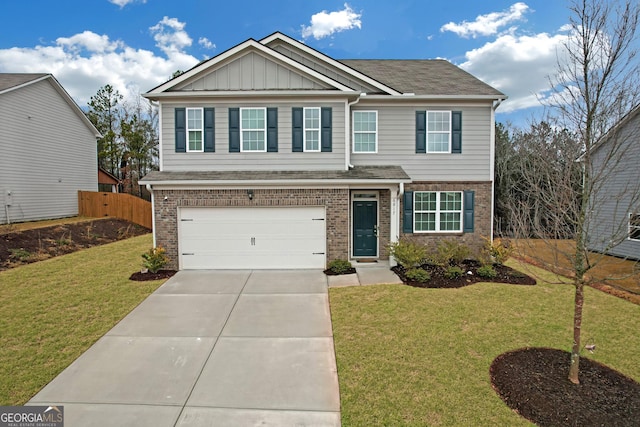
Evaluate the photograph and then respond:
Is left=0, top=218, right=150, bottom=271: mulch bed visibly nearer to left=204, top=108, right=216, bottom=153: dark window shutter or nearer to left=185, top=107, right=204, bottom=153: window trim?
left=185, top=107, right=204, bottom=153: window trim

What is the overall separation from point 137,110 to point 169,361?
33732 mm

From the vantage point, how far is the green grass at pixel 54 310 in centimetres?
504

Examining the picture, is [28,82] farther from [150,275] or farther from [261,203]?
[261,203]

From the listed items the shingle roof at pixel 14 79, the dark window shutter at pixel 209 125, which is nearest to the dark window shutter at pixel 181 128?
the dark window shutter at pixel 209 125

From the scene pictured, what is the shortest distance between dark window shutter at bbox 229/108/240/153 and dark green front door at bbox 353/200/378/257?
4.38 meters

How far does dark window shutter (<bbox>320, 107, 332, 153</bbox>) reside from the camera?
1090 cm

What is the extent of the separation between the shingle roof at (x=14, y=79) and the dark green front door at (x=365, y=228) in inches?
732

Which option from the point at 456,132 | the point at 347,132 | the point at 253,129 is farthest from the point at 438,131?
the point at 253,129

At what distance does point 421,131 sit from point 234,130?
627 centimetres

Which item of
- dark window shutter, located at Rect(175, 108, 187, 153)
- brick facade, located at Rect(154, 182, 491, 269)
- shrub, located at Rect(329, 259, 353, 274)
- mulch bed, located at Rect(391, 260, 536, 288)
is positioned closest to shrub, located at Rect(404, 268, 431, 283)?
mulch bed, located at Rect(391, 260, 536, 288)

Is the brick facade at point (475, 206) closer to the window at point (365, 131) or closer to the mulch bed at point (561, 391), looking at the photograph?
the window at point (365, 131)

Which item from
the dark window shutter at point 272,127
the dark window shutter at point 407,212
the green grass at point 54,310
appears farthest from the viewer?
the dark window shutter at point 407,212

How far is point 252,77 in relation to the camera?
35.9 ft

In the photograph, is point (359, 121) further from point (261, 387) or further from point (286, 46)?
point (261, 387)
